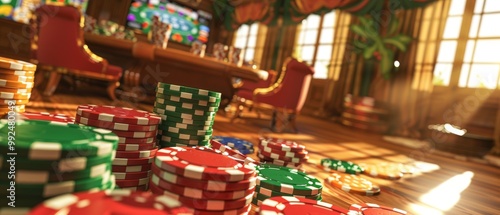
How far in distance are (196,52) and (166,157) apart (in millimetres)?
3865

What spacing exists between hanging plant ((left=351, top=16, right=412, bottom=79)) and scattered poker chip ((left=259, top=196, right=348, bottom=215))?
5.65 m

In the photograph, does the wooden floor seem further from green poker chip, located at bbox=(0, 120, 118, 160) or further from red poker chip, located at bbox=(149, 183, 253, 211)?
green poker chip, located at bbox=(0, 120, 118, 160)

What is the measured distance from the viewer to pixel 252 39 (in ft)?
33.8

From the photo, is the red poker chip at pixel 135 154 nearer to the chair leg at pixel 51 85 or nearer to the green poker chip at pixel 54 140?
the green poker chip at pixel 54 140

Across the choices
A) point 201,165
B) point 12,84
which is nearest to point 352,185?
point 201,165

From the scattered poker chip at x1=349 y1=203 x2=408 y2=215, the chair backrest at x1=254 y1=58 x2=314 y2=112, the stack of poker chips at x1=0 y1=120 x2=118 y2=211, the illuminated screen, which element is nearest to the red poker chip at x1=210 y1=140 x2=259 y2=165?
the scattered poker chip at x1=349 y1=203 x2=408 y2=215

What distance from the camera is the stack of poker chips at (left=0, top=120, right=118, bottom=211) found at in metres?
0.67

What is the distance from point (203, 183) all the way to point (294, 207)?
0.99 ft

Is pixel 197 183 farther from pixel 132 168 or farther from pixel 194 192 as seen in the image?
pixel 132 168

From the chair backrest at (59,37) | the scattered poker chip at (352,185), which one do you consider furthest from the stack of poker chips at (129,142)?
the chair backrest at (59,37)

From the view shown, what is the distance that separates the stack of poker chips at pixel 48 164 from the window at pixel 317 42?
7206 mm

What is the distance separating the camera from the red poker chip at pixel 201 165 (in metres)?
0.96

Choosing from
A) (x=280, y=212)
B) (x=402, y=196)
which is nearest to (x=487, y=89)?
(x=402, y=196)

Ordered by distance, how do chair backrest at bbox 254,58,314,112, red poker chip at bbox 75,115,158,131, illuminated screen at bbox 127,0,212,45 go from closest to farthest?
red poker chip at bbox 75,115,158,131
chair backrest at bbox 254,58,314,112
illuminated screen at bbox 127,0,212,45
